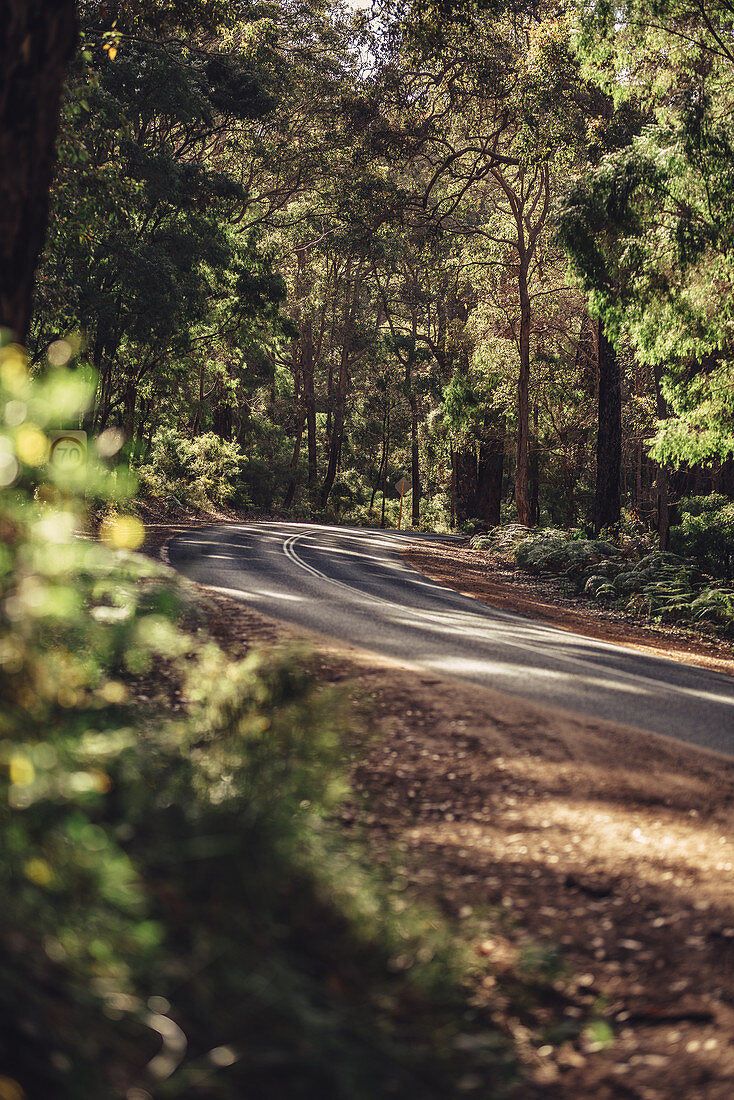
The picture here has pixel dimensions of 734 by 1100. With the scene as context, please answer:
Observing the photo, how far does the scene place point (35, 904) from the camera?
2.11 meters

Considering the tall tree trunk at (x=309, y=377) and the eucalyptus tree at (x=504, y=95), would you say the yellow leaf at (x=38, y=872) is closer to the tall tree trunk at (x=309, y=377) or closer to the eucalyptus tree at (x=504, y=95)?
the eucalyptus tree at (x=504, y=95)

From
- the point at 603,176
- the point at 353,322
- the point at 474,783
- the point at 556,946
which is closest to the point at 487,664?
the point at 474,783

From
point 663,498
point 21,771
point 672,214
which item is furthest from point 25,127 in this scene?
point 663,498

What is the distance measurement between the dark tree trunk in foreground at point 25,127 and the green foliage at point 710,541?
1495 centimetres

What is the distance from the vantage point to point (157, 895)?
105 inches

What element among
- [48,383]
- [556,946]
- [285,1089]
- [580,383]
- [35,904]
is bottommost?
[556,946]

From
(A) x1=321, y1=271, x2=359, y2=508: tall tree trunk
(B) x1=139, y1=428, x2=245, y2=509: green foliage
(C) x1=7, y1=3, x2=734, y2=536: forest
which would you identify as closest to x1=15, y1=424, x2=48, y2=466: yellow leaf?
(C) x1=7, y1=3, x2=734, y2=536: forest

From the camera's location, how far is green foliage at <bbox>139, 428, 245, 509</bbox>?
30122 mm

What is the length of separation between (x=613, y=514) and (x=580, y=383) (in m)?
10.8

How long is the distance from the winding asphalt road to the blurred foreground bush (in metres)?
4.59

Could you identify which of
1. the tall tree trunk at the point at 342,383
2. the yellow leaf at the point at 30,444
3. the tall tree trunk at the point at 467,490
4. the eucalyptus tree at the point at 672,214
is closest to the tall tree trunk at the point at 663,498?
the eucalyptus tree at the point at 672,214

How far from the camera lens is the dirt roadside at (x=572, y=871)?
3465mm

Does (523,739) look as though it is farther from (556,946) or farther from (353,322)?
(353,322)

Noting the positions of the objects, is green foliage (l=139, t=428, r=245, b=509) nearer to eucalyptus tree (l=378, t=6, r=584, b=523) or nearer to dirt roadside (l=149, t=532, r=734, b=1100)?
eucalyptus tree (l=378, t=6, r=584, b=523)
